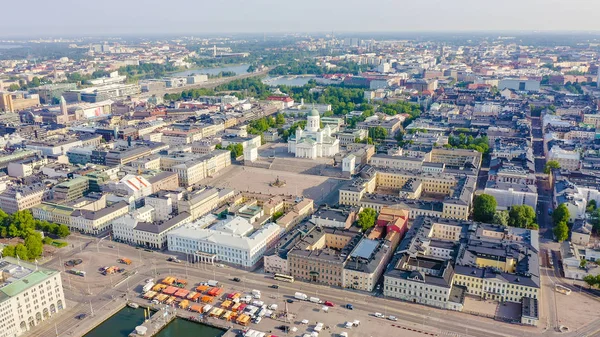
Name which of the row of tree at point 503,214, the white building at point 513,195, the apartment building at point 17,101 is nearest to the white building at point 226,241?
the row of tree at point 503,214

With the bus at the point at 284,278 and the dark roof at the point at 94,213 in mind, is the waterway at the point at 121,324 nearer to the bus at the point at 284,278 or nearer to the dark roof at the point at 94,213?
the bus at the point at 284,278

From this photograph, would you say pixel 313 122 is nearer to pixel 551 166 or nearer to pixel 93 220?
pixel 551 166

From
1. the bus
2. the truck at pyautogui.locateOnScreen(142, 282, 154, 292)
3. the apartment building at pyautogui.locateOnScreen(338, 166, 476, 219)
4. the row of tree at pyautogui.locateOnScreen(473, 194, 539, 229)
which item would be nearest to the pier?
the truck at pyautogui.locateOnScreen(142, 282, 154, 292)

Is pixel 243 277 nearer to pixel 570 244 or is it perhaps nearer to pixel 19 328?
pixel 19 328

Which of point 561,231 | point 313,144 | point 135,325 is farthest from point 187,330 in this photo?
point 313,144

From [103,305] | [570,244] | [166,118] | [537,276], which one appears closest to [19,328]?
[103,305]

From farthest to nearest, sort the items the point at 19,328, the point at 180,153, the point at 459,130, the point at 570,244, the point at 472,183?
the point at 459,130, the point at 180,153, the point at 472,183, the point at 570,244, the point at 19,328

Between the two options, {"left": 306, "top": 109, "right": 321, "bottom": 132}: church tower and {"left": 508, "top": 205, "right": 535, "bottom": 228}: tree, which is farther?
{"left": 306, "top": 109, "right": 321, "bottom": 132}: church tower

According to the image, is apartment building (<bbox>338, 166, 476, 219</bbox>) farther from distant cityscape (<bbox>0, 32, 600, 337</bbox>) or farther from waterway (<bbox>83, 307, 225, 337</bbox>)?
waterway (<bbox>83, 307, 225, 337</bbox>)
